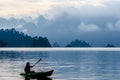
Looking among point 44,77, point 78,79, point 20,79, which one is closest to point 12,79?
point 20,79

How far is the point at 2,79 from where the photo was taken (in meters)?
61.5

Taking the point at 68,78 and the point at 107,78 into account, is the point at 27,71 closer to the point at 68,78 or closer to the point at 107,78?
the point at 68,78

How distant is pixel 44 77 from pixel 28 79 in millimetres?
2955

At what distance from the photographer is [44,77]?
63.5 metres

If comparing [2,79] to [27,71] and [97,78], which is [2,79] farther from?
Answer: [97,78]

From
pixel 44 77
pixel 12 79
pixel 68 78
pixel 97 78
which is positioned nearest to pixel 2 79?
pixel 12 79

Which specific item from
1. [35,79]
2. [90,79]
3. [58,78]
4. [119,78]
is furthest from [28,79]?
[119,78]

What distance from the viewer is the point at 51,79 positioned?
63.2 metres

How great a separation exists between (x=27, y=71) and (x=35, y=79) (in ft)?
8.92

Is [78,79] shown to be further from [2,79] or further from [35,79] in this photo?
[2,79]

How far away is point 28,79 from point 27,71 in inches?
92.9

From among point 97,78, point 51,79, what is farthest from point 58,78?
point 97,78

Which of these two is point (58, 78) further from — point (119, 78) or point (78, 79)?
point (119, 78)

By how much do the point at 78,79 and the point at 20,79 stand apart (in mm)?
9270
